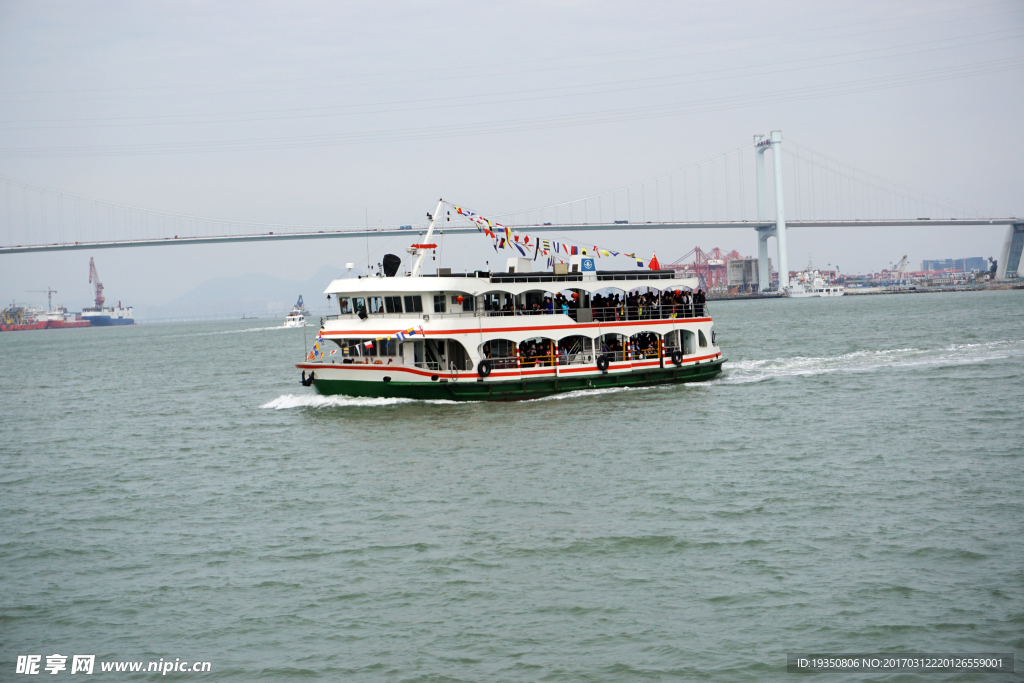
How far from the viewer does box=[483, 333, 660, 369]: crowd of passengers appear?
3119 cm

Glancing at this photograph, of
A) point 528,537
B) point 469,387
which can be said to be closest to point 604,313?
point 469,387

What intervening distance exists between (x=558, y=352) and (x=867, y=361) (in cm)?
1802

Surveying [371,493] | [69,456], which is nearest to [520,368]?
[371,493]

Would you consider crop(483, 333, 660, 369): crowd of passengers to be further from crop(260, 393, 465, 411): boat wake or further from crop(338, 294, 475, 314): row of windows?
crop(260, 393, 465, 411): boat wake

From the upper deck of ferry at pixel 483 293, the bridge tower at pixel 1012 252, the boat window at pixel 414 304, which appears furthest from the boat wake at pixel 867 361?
the bridge tower at pixel 1012 252

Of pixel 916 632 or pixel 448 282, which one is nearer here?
pixel 916 632

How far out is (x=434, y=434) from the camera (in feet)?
82.1

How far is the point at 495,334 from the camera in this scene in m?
30.8

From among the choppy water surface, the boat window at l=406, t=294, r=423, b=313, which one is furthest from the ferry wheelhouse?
the choppy water surface

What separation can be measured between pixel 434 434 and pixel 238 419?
405 inches

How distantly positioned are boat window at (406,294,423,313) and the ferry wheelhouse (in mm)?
36

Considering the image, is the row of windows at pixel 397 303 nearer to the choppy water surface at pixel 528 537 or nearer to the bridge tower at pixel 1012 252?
the choppy water surface at pixel 528 537

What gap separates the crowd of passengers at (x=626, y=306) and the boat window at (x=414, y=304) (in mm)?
2619

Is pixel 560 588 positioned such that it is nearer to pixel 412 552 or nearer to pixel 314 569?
pixel 412 552
